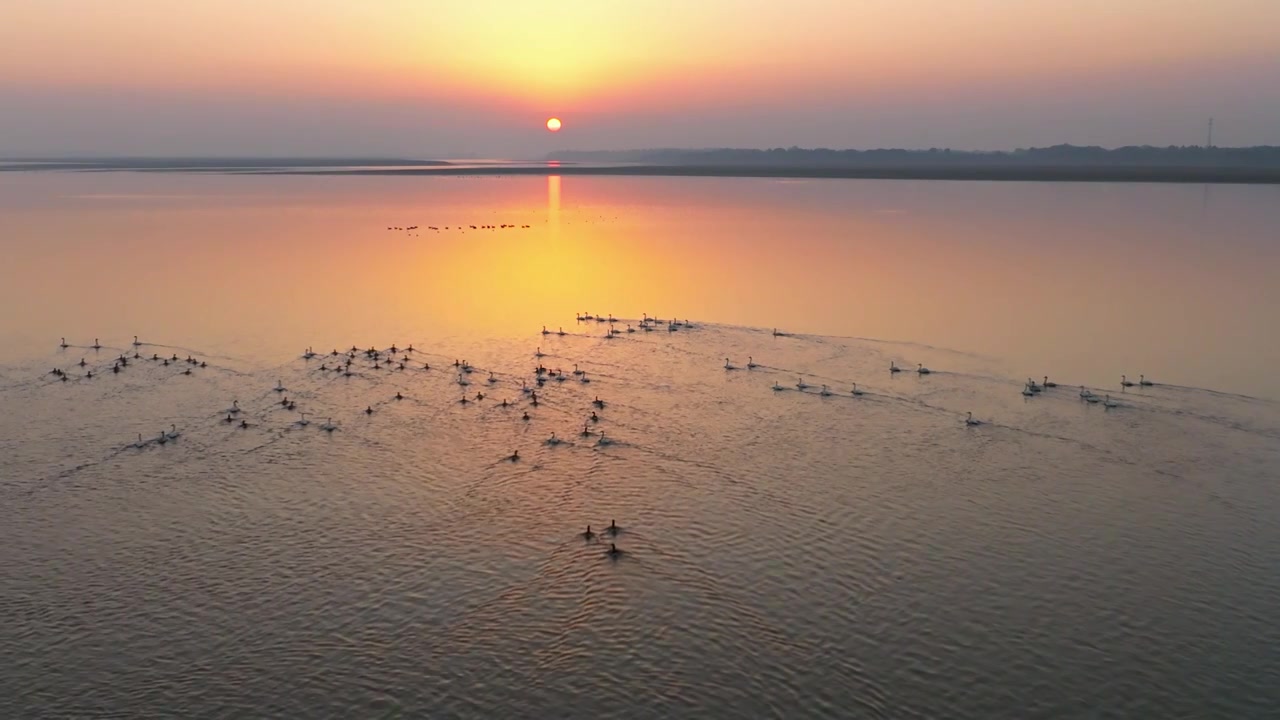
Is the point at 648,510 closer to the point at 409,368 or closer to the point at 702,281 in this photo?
the point at 409,368

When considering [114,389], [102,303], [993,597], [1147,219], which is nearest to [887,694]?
[993,597]

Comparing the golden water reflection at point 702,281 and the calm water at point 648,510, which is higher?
the golden water reflection at point 702,281

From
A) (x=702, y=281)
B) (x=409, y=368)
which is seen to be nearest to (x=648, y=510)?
(x=409, y=368)

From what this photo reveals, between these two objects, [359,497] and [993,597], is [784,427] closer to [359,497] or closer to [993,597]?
[993,597]

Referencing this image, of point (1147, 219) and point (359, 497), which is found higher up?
point (1147, 219)

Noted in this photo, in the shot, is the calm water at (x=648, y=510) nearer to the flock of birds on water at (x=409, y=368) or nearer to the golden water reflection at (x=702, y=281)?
the flock of birds on water at (x=409, y=368)

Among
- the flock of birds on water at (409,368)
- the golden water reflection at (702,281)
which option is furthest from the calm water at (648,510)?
the golden water reflection at (702,281)

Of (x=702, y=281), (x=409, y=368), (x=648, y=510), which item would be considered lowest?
(x=648, y=510)

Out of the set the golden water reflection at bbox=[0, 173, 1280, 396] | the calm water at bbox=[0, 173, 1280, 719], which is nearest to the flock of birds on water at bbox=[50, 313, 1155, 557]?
the calm water at bbox=[0, 173, 1280, 719]
